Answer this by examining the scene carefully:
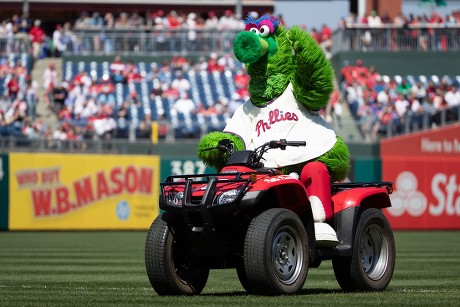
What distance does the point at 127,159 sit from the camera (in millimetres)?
28188

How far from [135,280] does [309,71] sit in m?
3.35

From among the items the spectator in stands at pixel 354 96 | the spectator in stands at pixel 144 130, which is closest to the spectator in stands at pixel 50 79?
the spectator in stands at pixel 144 130

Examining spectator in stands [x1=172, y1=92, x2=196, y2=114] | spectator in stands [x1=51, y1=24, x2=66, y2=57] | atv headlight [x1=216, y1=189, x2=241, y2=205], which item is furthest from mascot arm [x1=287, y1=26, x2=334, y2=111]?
spectator in stands [x1=51, y1=24, x2=66, y2=57]

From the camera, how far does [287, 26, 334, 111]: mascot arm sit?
10.1 m

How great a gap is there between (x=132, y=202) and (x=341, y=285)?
721 inches

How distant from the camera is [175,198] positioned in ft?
30.8

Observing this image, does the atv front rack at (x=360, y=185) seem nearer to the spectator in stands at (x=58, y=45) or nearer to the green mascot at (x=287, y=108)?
the green mascot at (x=287, y=108)

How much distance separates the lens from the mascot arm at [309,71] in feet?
33.2

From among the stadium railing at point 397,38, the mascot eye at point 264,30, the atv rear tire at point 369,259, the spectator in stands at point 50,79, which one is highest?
the stadium railing at point 397,38

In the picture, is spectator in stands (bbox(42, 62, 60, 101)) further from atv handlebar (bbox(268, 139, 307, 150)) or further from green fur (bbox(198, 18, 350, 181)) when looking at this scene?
atv handlebar (bbox(268, 139, 307, 150))

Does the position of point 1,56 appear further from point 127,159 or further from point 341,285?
point 341,285

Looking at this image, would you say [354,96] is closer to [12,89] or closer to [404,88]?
[404,88]

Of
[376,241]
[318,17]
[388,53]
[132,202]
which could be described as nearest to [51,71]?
[132,202]

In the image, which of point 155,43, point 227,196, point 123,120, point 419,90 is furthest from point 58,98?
point 227,196
